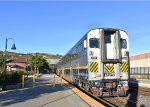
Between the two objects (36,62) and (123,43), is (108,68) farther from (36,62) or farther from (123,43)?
(36,62)

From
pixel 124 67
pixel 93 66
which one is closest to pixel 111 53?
pixel 124 67

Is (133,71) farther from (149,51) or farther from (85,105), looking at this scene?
(85,105)

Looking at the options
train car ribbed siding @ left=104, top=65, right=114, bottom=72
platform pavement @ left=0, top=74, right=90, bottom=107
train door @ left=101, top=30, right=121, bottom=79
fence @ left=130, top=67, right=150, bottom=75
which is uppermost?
train door @ left=101, top=30, right=121, bottom=79

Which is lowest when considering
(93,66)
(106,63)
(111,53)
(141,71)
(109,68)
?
(141,71)

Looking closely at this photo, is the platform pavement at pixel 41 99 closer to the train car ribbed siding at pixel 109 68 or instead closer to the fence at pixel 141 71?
the train car ribbed siding at pixel 109 68

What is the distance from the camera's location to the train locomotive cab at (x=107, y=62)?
18766 millimetres

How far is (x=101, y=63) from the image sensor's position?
18.8m

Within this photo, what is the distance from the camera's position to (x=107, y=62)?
61.8ft

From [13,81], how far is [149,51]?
4638 centimetres

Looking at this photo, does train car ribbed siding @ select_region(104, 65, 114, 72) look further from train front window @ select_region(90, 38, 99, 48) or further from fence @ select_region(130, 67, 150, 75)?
fence @ select_region(130, 67, 150, 75)

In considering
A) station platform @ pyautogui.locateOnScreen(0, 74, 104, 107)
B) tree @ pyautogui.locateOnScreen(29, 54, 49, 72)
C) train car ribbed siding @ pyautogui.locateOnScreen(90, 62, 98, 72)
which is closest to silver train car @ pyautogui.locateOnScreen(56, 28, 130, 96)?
train car ribbed siding @ pyautogui.locateOnScreen(90, 62, 98, 72)

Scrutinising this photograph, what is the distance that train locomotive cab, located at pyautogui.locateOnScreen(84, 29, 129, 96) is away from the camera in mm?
18766

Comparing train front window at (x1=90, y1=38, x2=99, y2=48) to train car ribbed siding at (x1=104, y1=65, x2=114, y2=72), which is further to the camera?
train front window at (x1=90, y1=38, x2=99, y2=48)

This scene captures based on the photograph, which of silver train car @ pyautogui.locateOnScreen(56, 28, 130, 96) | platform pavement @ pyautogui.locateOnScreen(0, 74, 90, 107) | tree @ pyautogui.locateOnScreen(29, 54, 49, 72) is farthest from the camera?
tree @ pyautogui.locateOnScreen(29, 54, 49, 72)
